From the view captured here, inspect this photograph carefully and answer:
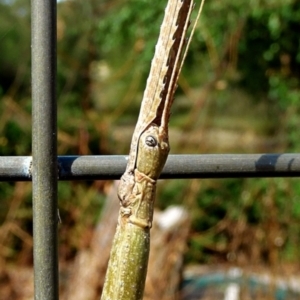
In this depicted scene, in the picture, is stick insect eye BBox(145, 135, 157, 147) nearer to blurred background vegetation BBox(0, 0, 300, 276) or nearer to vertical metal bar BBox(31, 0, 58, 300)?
vertical metal bar BBox(31, 0, 58, 300)

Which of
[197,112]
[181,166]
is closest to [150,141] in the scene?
[181,166]

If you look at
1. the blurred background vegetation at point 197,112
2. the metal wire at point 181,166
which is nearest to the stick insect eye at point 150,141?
the metal wire at point 181,166

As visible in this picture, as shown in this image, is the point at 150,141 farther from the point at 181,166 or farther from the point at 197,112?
the point at 197,112

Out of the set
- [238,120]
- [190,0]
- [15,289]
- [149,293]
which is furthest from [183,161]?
[238,120]

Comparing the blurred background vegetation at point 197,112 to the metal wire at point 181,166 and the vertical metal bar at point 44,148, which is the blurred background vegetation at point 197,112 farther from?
the vertical metal bar at point 44,148

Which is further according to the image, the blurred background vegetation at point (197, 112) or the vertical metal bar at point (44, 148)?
the blurred background vegetation at point (197, 112)

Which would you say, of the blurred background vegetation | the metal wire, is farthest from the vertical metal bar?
the blurred background vegetation

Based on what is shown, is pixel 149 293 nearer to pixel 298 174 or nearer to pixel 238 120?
pixel 298 174
